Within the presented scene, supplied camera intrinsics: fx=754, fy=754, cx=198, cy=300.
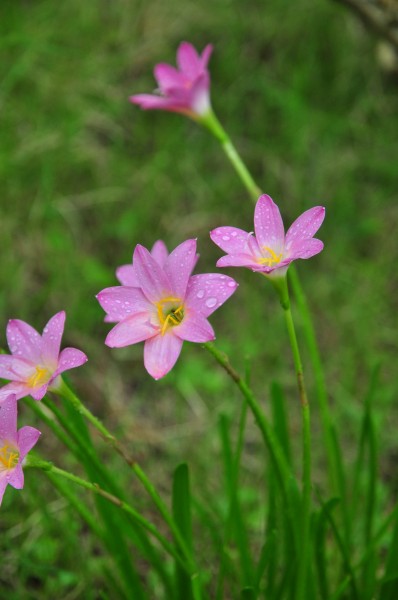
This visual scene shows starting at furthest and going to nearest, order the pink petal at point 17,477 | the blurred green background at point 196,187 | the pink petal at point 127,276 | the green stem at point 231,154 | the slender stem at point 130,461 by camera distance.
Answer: the blurred green background at point 196,187 → the green stem at point 231,154 → the pink petal at point 127,276 → the slender stem at point 130,461 → the pink petal at point 17,477

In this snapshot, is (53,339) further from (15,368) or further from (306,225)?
(306,225)

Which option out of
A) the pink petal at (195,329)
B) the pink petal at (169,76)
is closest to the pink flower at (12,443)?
the pink petal at (195,329)

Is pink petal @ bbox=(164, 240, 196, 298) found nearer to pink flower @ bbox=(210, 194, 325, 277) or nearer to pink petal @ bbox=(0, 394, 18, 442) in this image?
pink flower @ bbox=(210, 194, 325, 277)

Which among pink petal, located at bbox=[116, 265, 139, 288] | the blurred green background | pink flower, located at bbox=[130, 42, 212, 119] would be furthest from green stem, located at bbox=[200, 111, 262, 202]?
the blurred green background

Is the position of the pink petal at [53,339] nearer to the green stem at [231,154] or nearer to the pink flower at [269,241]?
the pink flower at [269,241]

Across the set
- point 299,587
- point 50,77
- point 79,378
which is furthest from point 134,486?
point 50,77

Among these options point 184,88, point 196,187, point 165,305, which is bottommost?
point 196,187

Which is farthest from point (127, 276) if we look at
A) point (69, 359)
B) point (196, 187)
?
point (196, 187)

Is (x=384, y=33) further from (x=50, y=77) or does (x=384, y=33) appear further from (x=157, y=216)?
(x=50, y=77)
